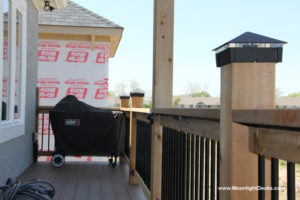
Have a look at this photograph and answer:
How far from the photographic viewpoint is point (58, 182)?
158 inches

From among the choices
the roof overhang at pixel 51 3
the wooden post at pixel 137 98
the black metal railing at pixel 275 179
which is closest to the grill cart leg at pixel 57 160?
the wooden post at pixel 137 98

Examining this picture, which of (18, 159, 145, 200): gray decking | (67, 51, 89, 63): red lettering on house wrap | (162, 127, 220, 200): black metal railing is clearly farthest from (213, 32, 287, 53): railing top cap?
(67, 51, 89, 63): red lettering on house wrap

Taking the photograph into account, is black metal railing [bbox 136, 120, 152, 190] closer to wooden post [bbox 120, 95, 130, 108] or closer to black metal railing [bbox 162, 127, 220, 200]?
black metal railing [bbox 162, 127, 220, 200]

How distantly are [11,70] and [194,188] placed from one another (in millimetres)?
3004

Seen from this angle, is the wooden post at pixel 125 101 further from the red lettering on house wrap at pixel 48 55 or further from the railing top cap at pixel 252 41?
the railing top cap at pixel 252 41

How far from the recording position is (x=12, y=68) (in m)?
3.93

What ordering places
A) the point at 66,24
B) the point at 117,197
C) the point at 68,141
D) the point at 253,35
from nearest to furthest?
the point at 253,35, the point at 117,197, the point at 68,141, the point at 66,24

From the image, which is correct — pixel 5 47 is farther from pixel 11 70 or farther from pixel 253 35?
pixel 253 35

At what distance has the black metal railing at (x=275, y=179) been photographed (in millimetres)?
859

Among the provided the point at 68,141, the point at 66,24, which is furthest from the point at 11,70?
the point at 66,24

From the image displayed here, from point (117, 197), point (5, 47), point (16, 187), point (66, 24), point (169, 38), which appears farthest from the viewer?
point (66, 24)

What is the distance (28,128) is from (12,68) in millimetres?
1322

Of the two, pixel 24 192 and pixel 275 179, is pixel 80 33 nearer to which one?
pixel 24 192

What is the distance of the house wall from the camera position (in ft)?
12.8
